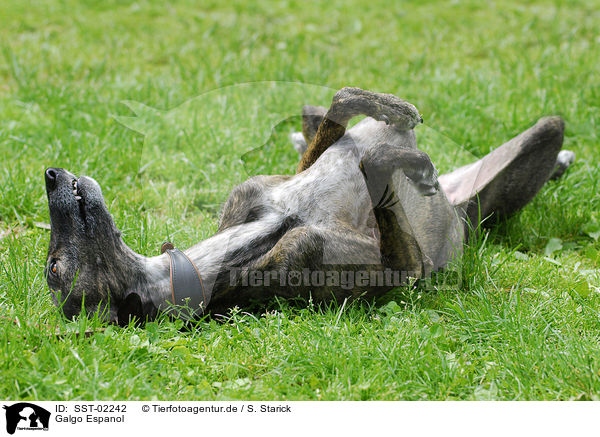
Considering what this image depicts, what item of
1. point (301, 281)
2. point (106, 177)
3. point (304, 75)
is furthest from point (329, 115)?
point (304, 75)

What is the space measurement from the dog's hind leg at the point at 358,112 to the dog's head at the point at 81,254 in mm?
1391

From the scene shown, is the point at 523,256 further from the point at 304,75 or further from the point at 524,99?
the point at 304,75

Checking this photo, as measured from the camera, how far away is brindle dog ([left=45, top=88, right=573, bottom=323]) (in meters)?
3.24

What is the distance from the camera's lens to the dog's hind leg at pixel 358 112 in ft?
12.0

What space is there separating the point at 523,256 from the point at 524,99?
2.48 m

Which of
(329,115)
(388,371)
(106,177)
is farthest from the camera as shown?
(106,177)

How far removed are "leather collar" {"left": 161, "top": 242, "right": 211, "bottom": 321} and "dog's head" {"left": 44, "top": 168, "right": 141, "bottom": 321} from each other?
254 mm

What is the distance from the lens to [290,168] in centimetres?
502

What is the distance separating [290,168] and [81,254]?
84.9 inches

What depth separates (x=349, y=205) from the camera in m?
3.54

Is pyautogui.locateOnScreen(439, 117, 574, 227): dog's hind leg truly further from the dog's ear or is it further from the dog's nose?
the dog's nose
